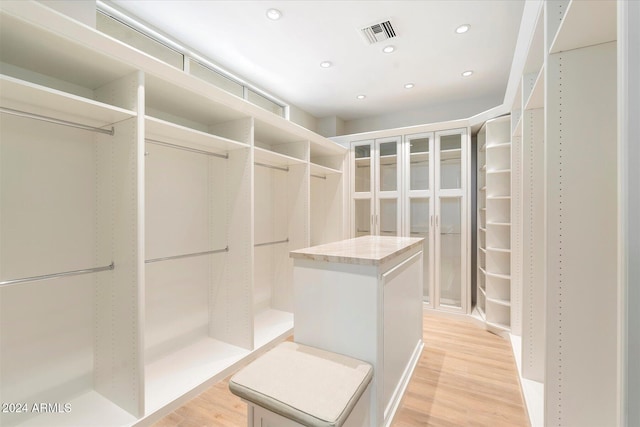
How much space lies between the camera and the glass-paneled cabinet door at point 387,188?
3770 millimetres

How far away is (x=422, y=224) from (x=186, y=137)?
9.35ft

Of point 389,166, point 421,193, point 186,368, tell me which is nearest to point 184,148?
point 186,368

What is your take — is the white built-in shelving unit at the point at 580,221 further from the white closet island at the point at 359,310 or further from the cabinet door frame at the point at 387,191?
the cabinet door frame at the point at 387,191

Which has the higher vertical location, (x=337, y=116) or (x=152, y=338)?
(x=337, y=116)

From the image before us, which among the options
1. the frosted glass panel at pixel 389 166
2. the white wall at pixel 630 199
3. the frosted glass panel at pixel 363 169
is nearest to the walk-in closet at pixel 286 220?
the white wall at pixel 630 199

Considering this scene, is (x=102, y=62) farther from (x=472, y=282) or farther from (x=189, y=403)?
(x=472, y=282)

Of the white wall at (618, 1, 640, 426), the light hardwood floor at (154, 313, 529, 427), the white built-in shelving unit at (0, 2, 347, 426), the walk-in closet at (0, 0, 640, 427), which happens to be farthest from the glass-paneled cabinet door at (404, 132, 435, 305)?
the white wall at (618, 1, 640, 426)

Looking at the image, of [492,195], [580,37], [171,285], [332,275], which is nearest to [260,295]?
[171,285]

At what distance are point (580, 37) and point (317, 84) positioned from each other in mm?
2589

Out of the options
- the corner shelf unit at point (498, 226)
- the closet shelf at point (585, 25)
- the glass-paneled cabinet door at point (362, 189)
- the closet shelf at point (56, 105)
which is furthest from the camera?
the glass-paneled cabinet door at point (362, 189)

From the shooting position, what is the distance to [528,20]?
5.69 feet

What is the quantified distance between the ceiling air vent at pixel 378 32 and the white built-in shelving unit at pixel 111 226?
3.61 feet

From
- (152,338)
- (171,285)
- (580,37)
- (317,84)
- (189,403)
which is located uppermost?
(317,84)

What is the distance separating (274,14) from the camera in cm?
212
